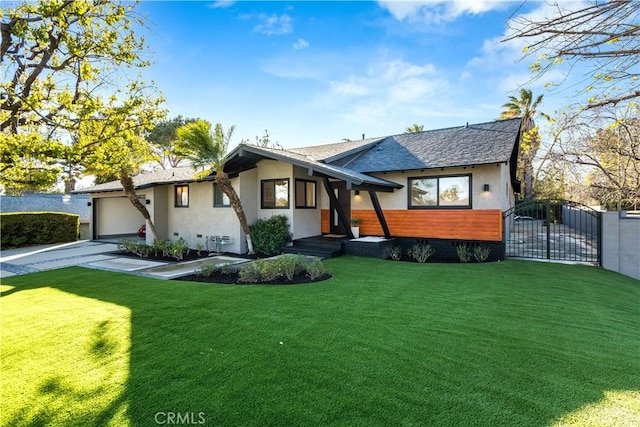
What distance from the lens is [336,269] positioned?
926 cm

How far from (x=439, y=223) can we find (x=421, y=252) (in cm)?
131

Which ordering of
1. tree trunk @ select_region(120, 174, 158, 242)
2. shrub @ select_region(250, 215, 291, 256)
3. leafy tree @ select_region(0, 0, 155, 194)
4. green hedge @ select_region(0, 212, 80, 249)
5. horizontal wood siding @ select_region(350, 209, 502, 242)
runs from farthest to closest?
1. green hedge @ select_region(0, 212, 80, 249)
2. tree trunk @ select_region(120, 174, 158, 242)
3. shrub @ select_region(250, 215, 291, 256)
4. horizontal wood siding @ select_region(350, 209, 502, 242)
5. leafy tree @ select_region(0, 0, 155, 194)

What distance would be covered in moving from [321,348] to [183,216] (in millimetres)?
13159

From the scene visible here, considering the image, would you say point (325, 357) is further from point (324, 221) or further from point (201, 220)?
point (201, 220)

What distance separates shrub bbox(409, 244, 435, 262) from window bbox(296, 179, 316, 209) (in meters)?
4.64

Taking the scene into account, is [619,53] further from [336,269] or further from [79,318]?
[79,318]

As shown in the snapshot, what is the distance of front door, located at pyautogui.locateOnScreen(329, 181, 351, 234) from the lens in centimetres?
1410

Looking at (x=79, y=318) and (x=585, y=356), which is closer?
(x=585, y=356)

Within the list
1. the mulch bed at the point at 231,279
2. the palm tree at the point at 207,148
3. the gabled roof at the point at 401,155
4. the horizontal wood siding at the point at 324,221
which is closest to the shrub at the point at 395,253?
the gabled roof at the point at 401,155

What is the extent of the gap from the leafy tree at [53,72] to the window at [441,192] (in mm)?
9803

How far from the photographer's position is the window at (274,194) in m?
12.9

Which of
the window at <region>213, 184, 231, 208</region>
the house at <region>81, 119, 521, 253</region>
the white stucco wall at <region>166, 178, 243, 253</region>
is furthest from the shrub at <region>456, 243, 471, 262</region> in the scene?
the window at <region>213, 184, 231, 208</region>

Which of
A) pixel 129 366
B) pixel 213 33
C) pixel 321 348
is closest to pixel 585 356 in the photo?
pixel 321 348

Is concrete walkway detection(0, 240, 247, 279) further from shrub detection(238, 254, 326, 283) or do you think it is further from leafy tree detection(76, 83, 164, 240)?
leafy tree detection(76, 83, 164, 240)
